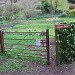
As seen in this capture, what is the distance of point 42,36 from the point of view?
15047mm

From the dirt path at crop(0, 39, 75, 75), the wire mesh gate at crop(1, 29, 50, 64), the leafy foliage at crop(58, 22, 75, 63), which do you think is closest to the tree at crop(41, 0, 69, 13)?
the wire mesh gate at crop(1, 29, 50, 64)

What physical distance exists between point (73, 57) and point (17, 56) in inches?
80.2

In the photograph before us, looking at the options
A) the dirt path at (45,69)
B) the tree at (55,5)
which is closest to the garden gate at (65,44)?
the dirt path at (45,69)

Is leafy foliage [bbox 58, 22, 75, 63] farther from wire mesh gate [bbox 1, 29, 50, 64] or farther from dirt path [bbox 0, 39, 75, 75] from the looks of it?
wire mesh gate [bbox 1, 29, 50, 64]

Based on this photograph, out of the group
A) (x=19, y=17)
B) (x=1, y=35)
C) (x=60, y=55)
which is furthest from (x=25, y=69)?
(x=19, y=17)

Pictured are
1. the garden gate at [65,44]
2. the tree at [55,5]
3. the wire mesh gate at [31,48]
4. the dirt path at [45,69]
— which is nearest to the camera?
the dirt path at [45,69]

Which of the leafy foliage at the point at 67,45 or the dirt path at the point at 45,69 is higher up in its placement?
the leafy foliage at the point at 67,45

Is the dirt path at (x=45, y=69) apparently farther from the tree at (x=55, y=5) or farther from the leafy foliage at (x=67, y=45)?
the tree at (x=55, y=5)

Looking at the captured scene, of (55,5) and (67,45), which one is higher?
(55,5)

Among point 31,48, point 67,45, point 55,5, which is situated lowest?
point 31,48

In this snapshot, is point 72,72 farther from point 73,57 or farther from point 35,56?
point 35,56

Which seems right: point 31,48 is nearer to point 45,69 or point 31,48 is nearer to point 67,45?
point 67,45

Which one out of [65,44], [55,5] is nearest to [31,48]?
[65,44]

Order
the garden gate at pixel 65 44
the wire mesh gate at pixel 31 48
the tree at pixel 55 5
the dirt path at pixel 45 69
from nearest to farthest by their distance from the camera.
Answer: the dirt path at pixel 45 69 → the garden gate at pixel 65 44 → the wire mesh gate at pixel 31 48 → the tree at pixel 55 5
